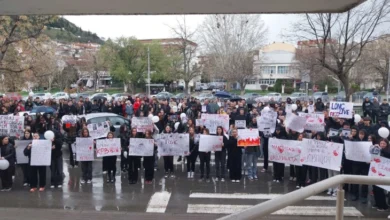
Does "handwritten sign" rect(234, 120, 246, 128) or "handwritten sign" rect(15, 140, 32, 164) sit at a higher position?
"handwritten sign" rect(234, 120, 246, 128)

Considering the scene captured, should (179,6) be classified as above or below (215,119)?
above

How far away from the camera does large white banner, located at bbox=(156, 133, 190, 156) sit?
11.3 metres

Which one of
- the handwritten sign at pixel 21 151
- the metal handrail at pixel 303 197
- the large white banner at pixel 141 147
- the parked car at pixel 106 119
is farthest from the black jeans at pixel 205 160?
the metal handrail at pixel 303 197

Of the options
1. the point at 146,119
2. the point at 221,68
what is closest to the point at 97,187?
the point at 146,119

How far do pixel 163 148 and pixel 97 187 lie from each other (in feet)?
7.19

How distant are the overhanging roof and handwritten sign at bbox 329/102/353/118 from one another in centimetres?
929

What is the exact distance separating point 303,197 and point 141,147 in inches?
341

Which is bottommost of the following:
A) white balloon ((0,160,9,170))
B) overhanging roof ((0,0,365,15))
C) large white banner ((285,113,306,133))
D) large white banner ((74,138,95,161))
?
white balloon ((0,160,9,170))

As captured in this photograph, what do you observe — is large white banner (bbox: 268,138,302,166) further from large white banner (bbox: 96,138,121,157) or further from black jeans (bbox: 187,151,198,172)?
large white banner (bbox: 96,138,121,157)

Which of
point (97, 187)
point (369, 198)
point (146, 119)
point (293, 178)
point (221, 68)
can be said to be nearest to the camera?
point (369, 198)

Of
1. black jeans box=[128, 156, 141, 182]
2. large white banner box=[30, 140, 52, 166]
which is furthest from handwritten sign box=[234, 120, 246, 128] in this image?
large white banner box=[30, 140, 52, 166]

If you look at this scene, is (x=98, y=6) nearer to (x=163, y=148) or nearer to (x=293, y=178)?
(x=163, y=148)

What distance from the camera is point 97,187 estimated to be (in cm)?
1031

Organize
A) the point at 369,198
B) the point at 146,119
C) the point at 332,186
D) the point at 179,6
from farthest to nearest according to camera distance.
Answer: the point at 146,119, the point at 369,198, the point at 179,6, the point at 332,186
